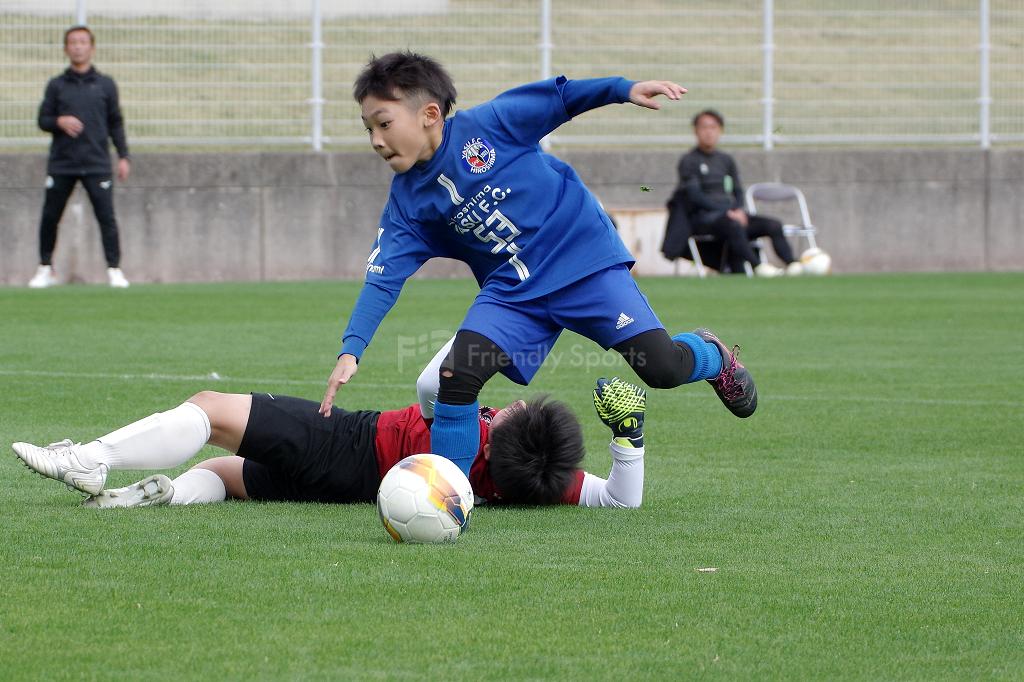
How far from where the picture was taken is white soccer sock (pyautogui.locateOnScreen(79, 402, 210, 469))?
16.6 feet

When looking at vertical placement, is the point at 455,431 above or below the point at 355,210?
below

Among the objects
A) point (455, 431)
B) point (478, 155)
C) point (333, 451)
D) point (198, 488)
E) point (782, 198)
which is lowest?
point (198, 488)

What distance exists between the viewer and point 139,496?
526 centimetres

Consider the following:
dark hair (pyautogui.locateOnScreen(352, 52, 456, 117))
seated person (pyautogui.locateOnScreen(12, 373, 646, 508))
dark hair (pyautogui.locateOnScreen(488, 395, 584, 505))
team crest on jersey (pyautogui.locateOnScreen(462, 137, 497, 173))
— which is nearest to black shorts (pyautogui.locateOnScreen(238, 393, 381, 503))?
seated person (pyautogui.locateOnScreen(12, 373, 646, 508))

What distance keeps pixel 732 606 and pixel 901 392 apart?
501 centimetres

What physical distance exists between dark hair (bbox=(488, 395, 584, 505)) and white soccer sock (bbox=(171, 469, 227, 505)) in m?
0.91

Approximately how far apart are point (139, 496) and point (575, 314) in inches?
61.8

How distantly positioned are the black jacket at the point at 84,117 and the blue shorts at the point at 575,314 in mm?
10491

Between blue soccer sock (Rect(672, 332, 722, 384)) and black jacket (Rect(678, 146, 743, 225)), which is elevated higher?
black jacket (Rect(678, 146, 743, 225))

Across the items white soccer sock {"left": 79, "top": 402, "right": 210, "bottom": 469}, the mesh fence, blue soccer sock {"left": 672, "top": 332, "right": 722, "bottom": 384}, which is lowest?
white soccer sock {"left": 79, "top": 402, "right": 210, "bottom": 469}

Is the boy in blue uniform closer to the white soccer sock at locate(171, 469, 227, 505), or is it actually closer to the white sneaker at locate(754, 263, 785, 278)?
the white soccer sock at locate(171, 469, 227, 505)

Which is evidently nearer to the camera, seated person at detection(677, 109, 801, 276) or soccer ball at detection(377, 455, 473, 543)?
soccer ball at detection(377, 455, 473, 543)

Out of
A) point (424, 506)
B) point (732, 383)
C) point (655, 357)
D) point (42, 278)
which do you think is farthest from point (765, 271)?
point (424, 506)

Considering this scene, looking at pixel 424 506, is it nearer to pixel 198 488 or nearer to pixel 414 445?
pixel 414 445
